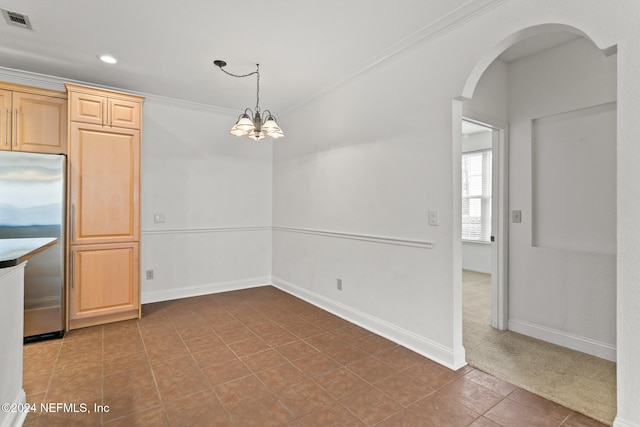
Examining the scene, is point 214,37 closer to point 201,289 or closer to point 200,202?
point 200,202

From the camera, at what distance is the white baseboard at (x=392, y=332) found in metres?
2.51

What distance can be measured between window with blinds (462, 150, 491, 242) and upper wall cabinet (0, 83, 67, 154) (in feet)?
21.5

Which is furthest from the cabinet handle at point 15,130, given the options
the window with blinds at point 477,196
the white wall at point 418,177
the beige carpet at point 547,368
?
the window with blinds at point 477,196

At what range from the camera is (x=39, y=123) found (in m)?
3.28

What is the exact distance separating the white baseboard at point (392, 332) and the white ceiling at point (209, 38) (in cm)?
256

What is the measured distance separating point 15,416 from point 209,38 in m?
2.91

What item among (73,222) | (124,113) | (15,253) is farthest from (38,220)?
(15,253)

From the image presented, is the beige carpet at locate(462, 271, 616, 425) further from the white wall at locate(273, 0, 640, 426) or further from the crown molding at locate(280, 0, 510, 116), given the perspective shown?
the crown molding at locate(280, 0, 510, 116)

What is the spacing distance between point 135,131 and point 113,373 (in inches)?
97.1

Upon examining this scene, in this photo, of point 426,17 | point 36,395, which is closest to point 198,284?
point 36,395

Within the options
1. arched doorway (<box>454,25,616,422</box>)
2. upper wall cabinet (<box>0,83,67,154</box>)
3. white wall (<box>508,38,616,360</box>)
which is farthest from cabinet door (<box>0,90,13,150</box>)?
white wall (<box>508,38,616,360</box>)

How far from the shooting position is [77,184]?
3.27 m

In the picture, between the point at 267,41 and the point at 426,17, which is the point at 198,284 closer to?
the point at 267,41

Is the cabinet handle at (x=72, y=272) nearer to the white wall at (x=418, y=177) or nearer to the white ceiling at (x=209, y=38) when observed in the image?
the white ceiling at (x=209, y=38)
